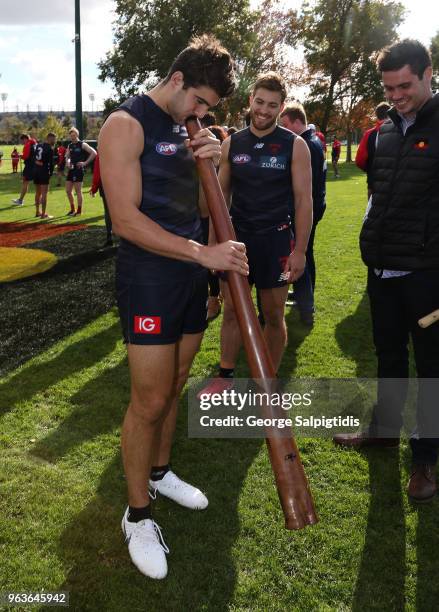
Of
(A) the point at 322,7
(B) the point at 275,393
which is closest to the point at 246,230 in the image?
(B) the point at 275,393

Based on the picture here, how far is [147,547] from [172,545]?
208 mm

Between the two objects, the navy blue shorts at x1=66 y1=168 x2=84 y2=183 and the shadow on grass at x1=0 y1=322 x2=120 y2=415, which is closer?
the shadow on grass at x1=0 y1=322 x2=120 y2=415

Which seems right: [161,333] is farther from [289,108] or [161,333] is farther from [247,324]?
[289,108]

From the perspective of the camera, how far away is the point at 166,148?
231 cm

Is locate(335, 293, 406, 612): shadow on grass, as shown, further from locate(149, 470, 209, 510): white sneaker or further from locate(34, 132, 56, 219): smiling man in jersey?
locate(34, 132, 56, 219): smiling man in jersey

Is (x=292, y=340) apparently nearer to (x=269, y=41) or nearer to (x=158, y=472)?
(x=158, y=472)

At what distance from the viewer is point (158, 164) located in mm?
2301

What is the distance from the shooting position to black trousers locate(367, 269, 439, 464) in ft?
10.4

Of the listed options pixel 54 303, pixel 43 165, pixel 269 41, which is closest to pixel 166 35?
pixel 269 41

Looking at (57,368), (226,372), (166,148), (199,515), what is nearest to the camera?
(166,148)

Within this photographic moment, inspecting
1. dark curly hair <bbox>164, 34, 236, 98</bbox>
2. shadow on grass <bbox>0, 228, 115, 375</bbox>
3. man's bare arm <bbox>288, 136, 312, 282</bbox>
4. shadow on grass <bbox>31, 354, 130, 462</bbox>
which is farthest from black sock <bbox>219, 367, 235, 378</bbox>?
dark curly hair <bbox>164, 34, 236, 98</bbox>

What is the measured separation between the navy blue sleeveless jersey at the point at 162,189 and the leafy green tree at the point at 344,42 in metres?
38.8

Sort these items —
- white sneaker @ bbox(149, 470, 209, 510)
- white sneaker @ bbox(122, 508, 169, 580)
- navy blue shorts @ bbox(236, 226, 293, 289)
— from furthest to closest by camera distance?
navy blue shorts @ bbox(236, 226, 293, 289) → white sneaker @ bbox(149, 470, 209, 510) → white sneaker @ bbox(122, 508, 169, 580)

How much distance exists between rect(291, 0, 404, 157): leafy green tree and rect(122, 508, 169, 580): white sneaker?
3923cm
